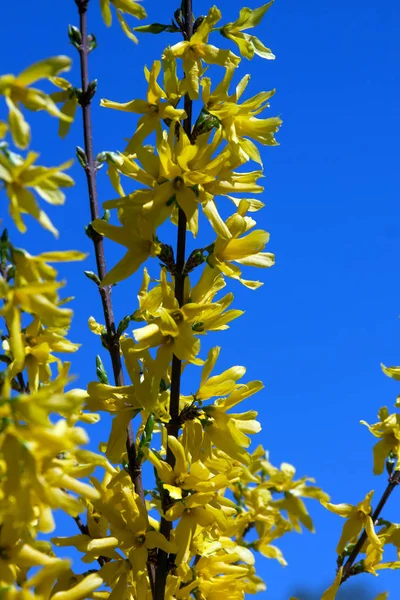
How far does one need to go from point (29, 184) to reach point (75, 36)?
1.10 meters

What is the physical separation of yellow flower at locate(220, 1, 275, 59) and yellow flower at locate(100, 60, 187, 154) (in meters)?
0.32

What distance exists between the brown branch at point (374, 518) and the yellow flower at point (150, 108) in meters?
1.59

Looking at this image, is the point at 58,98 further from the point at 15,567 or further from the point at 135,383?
the point at 15,567

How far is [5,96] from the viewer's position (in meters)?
1.89

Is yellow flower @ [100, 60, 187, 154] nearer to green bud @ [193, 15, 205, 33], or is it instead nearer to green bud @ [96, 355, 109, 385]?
green bud @ [193, 15, 205, 33]

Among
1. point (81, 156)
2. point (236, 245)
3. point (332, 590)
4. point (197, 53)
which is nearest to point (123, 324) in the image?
point (236, 245)

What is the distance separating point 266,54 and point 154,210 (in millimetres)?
721

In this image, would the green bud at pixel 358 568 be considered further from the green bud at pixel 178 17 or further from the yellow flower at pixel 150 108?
the green bud at pixel 178 17

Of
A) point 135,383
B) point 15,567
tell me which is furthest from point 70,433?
point 135,383

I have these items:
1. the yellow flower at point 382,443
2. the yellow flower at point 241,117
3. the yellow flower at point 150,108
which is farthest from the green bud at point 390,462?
the yellow flower at point 150,108

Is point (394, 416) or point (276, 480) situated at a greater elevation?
point (394, 416)

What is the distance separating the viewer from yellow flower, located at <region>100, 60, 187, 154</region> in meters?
2.52

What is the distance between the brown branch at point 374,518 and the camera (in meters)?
3.01

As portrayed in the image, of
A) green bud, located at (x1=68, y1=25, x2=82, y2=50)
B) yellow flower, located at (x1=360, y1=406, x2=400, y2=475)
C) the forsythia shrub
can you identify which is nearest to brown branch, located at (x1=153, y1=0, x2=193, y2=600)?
the forsythia shrub
